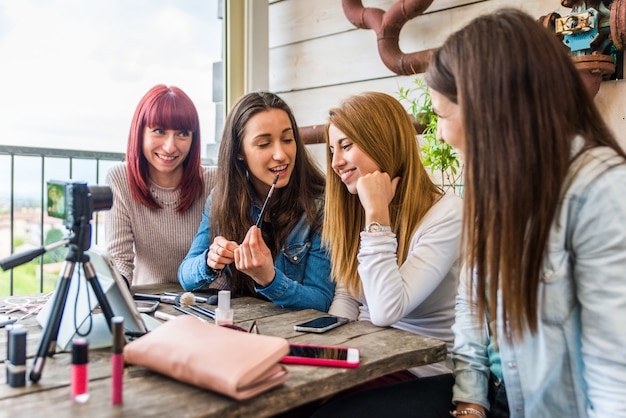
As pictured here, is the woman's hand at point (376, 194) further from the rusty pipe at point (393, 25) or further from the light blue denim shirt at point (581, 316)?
the rusty pipe at point (393, 25)

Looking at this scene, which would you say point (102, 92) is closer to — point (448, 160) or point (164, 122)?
point (164, 122)

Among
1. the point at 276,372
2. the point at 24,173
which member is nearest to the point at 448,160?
the point at 276,372

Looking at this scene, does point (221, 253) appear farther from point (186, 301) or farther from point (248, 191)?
point (248, 191)

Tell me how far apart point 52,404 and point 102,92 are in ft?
7.26

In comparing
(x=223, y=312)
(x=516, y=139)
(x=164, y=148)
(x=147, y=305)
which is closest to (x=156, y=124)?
(x=164, y=148)

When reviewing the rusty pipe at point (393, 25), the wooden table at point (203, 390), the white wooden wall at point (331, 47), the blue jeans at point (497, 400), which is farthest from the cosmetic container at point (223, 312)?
the white wooden wall at point (331, 47)

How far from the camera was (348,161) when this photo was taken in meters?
1.53

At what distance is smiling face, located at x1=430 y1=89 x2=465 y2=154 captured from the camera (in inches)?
40.8

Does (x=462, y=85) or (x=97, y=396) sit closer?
(x=97, y=396)

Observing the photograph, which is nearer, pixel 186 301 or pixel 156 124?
pixel 186 301

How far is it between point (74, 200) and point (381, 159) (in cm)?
84

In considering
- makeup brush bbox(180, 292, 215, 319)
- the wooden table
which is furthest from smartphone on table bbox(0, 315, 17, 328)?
makeup brush bbox(180, 292, 215, 319)

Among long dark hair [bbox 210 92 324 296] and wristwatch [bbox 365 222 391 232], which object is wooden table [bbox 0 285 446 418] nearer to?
wristwatch [bbox 365 222 391 232]

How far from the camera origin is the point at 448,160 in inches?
80.7
